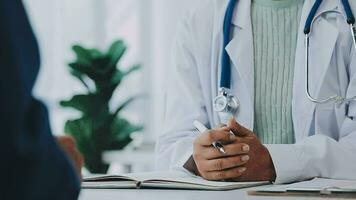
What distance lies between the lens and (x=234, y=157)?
4.63 ft

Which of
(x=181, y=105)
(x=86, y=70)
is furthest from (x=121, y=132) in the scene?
(x=181, y=105)

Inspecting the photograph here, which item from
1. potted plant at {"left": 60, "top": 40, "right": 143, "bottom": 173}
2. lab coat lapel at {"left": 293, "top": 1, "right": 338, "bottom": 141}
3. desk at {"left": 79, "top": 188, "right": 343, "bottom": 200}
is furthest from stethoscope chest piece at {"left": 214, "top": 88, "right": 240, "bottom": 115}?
potted plant at {"left": 60, "top": 40, "right": 143, "bottom": 173}

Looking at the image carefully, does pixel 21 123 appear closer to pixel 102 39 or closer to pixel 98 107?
pixel 98 107

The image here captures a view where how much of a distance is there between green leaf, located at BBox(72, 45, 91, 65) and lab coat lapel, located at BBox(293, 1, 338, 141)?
1411mm

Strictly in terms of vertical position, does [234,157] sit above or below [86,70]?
above

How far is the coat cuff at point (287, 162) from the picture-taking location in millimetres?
1418

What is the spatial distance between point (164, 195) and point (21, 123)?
67 centimetres

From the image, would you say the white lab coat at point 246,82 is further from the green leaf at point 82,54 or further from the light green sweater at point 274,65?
the green leaf at point 82,54

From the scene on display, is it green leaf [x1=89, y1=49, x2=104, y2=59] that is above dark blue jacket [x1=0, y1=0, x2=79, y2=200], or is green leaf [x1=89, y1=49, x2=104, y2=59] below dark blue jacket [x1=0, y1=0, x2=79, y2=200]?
below

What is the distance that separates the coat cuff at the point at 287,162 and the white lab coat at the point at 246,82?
0.05m

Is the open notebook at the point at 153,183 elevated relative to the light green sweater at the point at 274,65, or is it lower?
lower

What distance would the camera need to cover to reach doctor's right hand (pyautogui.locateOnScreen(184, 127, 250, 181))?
1.40 meters

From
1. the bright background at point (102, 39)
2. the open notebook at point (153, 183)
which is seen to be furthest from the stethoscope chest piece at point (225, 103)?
the bright background at point (102, 39)

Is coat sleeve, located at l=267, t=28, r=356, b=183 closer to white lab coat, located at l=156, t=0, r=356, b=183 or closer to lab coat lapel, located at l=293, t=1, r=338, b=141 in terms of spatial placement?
white lab coat, located at l=156, t=0, r=356, b=183
